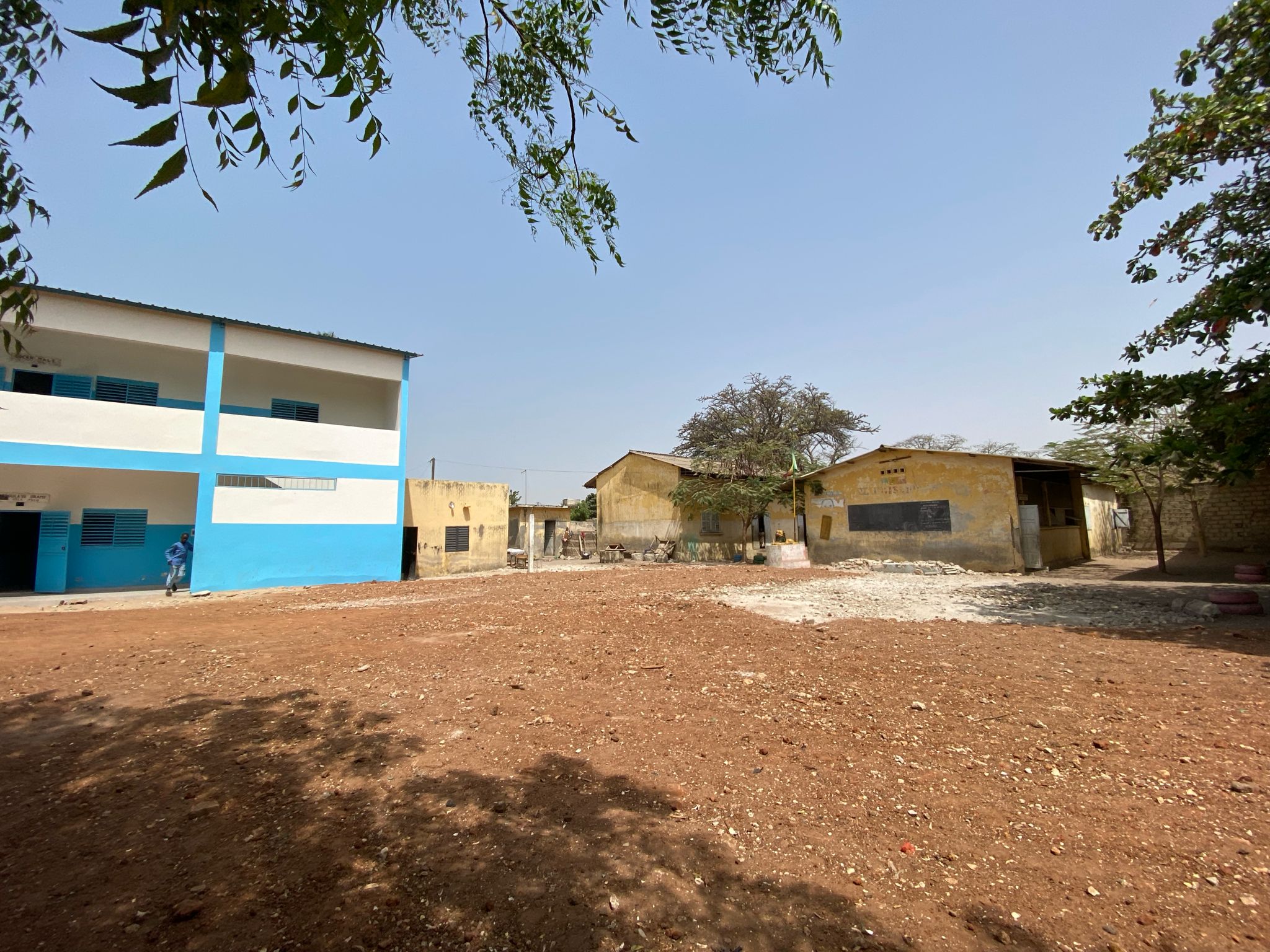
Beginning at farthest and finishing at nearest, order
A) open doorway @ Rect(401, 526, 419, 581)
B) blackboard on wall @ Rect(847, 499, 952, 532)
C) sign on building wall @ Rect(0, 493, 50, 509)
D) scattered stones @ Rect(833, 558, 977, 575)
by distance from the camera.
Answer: open doorway @ Rect(401, 526, 419, 581)
blackboard on wall @ Rect(847, 499, 952, 532)
scattered stones @ Rect(833, 558, 977, 575)
sign on building wall @ Rect(0, 493, 50, 509)

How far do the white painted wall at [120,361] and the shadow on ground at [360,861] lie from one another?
14974 mm

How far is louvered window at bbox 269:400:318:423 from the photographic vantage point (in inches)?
667

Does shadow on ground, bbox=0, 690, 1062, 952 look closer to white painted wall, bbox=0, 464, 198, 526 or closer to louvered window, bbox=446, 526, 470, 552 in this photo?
white painted wall, bbox=0, 464, 198, 526

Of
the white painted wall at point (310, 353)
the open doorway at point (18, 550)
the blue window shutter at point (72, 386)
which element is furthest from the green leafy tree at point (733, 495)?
the open doorway at point (18, 550)

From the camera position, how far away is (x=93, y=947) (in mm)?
1979

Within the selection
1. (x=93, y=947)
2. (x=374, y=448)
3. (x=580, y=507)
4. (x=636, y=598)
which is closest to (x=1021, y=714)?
(x=93, y=947)

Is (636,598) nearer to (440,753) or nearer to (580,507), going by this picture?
(440,753)

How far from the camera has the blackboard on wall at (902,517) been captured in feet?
57.5

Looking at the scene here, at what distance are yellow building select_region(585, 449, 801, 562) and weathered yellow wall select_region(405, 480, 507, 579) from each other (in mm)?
6708

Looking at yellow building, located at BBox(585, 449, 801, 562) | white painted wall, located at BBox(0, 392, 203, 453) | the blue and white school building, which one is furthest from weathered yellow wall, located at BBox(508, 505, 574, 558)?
white painted wall, located at BBox(0, 392, 203, 453)

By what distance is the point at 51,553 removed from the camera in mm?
13922

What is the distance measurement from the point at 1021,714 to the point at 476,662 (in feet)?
17.3

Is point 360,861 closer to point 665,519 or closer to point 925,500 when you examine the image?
point 925,500

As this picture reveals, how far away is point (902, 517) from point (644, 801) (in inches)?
696
